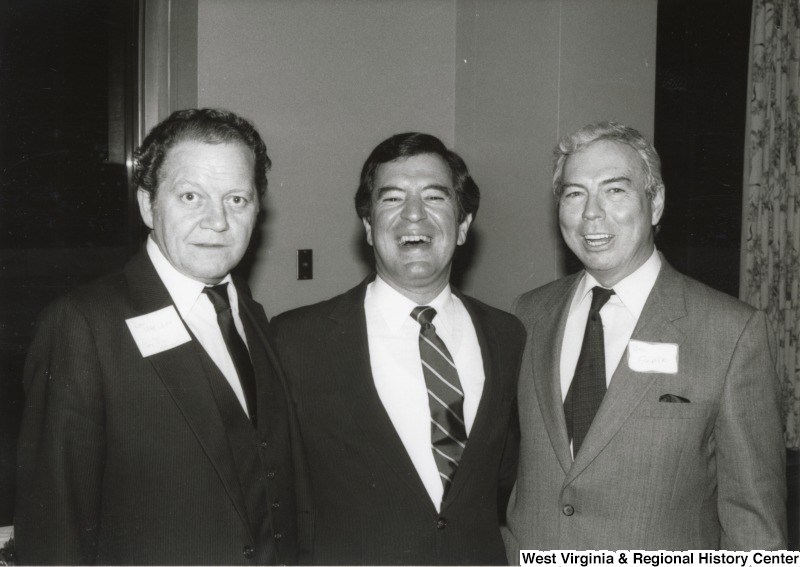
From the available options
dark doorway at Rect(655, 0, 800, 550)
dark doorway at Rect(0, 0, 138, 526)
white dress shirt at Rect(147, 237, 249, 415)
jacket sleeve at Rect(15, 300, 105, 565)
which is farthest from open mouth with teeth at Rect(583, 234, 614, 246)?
dark doorway at Rect(0, 0, 138, 526)

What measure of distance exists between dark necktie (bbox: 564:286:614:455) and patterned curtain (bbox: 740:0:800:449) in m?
2.48

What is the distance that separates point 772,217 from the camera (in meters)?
3.93

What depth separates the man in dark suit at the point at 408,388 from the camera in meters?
1.89

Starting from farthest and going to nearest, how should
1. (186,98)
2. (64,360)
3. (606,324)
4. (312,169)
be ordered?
(312,169), (186,98), (606,324), (64,360)

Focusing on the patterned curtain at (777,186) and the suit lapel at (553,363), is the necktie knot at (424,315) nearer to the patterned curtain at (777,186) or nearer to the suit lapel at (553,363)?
the suit lapel at (553,363)

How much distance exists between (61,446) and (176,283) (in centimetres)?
49

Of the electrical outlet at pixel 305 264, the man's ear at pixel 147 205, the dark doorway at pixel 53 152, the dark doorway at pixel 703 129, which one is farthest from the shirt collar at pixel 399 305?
the dark doorway at pixel 703 129

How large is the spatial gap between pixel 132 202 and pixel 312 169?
3.30 ft

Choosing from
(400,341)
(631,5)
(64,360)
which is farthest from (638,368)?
(631,5)

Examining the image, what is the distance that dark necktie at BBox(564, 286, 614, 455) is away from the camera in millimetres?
1940

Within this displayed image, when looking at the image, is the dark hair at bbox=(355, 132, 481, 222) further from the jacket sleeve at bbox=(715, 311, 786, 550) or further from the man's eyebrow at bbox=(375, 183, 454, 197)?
the jacket sleeve at bbox=(715, 311, 786, 550)

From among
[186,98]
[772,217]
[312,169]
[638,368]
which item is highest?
[186,98]

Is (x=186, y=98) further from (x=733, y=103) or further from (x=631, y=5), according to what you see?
(x=733, y=103)

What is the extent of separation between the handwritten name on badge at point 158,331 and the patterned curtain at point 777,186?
140 inches
